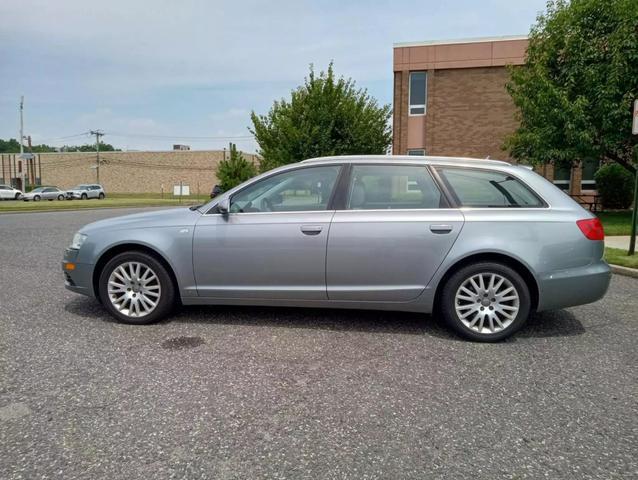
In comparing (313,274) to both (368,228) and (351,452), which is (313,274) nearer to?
(368,228)

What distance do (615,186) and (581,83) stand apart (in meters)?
6.52

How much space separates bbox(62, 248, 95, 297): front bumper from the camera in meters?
4.47

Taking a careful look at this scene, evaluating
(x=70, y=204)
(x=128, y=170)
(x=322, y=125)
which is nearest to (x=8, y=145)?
(x=128, y=170)

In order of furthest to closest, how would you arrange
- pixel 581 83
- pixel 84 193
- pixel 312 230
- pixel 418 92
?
pixel 84 193
pixel 418 92
pixel 581 83
pixel 312 230

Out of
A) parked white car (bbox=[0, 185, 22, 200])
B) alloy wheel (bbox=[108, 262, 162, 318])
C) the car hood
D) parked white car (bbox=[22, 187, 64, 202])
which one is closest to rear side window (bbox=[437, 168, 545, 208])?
the car hood

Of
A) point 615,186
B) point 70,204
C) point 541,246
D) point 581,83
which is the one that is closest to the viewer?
point 541,246

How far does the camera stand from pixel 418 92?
2119cm

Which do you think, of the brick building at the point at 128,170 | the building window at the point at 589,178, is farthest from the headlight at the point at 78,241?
the brick building at the point at 128,170

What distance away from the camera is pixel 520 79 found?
15.1 metres

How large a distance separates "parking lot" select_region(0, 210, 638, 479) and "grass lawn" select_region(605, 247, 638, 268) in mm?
2807

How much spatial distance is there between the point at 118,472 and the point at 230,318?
2426 millimetres

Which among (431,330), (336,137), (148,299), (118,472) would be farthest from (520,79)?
(118,472)

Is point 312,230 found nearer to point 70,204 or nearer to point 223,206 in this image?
point 223,206

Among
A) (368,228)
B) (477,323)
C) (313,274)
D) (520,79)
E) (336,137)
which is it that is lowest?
(477,323)
